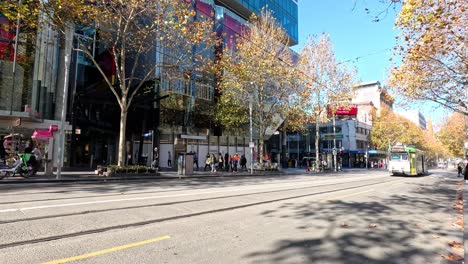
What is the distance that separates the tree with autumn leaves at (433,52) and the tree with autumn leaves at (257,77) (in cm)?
1021

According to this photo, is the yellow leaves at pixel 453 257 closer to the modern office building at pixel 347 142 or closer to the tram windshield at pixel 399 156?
the tram windshield at pixel 399 156

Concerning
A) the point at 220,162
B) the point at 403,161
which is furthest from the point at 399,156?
the point at 220,162

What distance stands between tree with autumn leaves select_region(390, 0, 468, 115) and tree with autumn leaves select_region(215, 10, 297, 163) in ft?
33.5

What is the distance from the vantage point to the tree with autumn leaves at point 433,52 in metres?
11.4

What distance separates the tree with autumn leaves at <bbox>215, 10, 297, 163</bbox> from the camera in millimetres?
28188

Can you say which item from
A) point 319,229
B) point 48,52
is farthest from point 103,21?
point 319,229

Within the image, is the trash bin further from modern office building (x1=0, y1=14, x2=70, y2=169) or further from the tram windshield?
the tram windshield

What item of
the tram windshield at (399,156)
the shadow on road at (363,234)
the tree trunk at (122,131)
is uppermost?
the tree trunk at (122,131)

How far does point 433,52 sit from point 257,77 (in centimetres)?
1553

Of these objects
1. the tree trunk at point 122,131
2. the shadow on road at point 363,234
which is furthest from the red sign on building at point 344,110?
the shadow on road at point 363,234

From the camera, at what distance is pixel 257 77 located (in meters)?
28.7

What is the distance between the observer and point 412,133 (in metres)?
67.9

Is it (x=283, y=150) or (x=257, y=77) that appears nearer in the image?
(x=257, y=77)

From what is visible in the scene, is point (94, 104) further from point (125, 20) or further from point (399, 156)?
point (399, 156)
